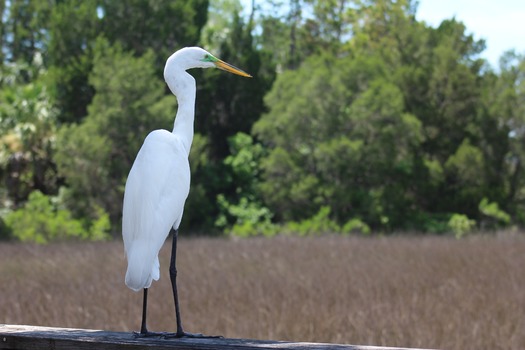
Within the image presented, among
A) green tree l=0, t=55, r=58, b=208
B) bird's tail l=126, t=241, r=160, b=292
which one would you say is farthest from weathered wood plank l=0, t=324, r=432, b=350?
green tree l=0, t=55, r=58, b=208

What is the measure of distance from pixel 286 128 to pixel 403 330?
15.5 metres

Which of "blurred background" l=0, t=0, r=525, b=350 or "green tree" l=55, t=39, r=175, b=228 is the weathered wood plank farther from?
"green tree" l=55, t=39, r=175, b=228

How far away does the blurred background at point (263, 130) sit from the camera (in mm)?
20906

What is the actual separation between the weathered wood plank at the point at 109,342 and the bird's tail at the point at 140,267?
0.16 metres

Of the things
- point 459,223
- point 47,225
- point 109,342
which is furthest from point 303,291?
point 459,223

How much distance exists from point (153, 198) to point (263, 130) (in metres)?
19.7

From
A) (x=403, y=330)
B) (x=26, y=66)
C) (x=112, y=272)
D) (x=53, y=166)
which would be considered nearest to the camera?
(x=403, y=330)

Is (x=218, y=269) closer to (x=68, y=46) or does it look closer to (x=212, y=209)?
(x=212, y=209)

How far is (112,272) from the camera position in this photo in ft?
38.8

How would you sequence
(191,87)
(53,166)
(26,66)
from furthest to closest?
(26,66) < (53,166) < (191,87)

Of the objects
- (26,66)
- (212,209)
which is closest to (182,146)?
(212,209)

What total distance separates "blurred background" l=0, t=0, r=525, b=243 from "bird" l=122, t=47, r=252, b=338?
16.0 metres

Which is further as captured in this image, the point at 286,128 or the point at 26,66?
the point at 26,66

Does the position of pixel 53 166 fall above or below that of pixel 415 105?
below
